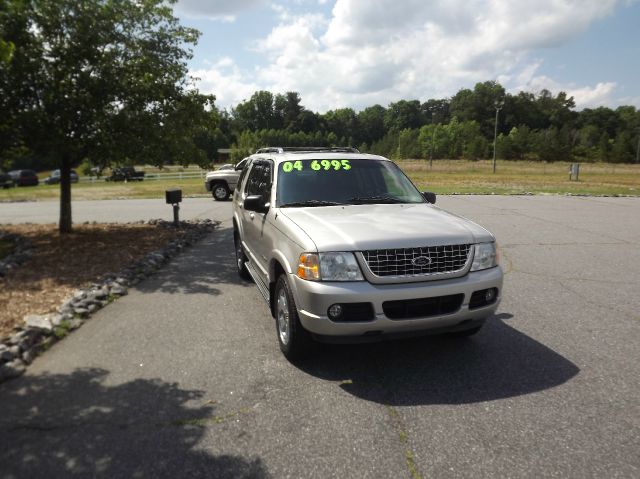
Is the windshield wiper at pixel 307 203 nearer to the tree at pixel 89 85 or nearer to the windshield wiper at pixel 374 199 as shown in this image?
the windshield wiper at pixel 374 199

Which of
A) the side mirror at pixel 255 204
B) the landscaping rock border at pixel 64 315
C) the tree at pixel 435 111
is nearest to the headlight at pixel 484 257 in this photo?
the side mirror at pixel 255 204

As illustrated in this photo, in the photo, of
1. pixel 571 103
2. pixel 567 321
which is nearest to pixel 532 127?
pixel 571 103

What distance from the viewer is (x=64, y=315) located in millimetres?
5145

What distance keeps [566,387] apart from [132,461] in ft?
10.5

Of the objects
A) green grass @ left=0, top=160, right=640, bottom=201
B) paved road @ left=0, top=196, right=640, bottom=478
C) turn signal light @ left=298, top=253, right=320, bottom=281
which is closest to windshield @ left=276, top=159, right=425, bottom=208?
turn signal light @ left=298, top=253, right=320, bottom=281

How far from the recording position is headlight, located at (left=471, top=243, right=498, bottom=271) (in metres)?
3.85

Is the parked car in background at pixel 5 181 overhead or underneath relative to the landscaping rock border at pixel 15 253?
overhead

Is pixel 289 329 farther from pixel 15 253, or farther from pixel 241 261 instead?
pixel 15 253

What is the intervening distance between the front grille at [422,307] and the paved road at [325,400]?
584mm

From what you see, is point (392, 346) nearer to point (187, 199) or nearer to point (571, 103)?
point (187, 199)

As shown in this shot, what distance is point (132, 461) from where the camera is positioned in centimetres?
273

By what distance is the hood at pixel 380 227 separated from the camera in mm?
3553

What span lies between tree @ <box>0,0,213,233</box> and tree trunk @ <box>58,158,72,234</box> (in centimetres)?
8

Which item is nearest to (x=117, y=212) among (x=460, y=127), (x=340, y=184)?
(x=340, y=184)
